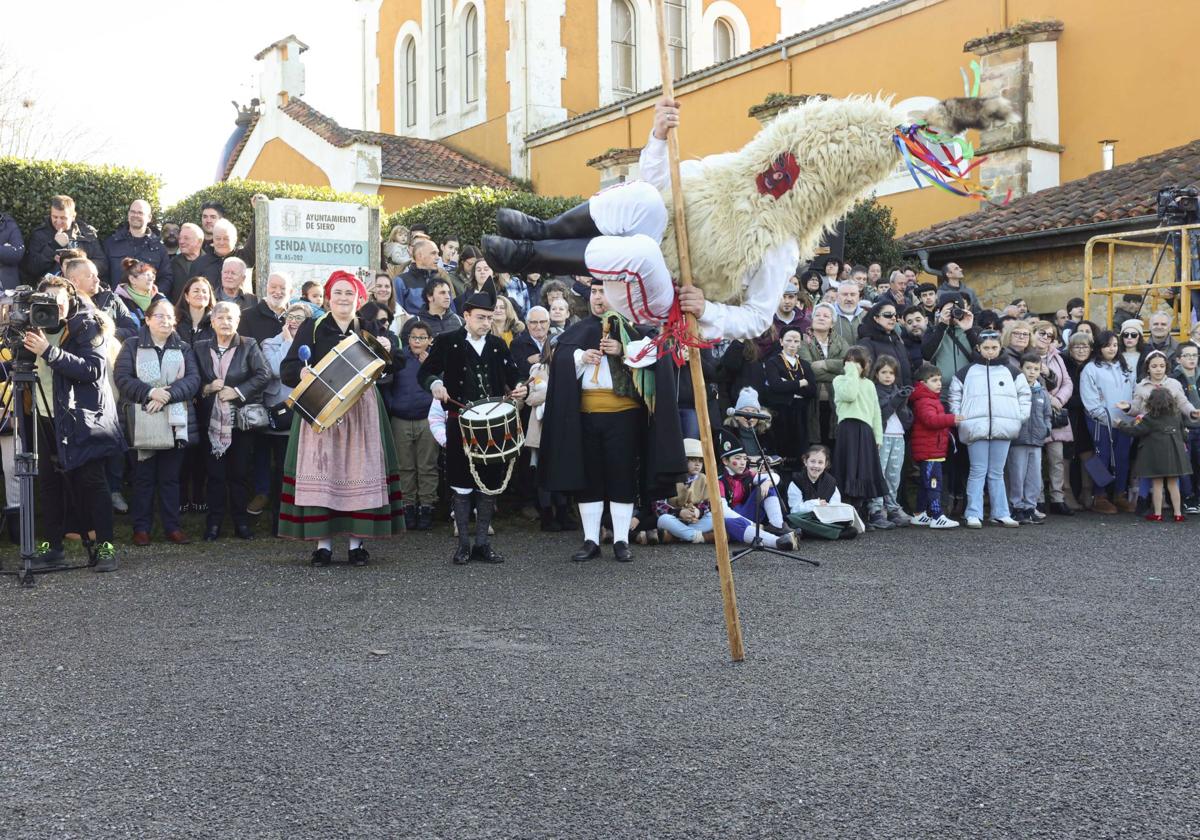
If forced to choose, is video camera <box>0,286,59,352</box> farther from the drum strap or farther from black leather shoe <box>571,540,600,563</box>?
black leather shoe <box>571,540,600,563</box>

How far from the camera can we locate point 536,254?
4945mm

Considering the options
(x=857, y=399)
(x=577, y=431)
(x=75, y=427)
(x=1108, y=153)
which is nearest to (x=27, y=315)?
(x=75, y=427)

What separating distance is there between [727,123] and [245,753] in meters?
21.3

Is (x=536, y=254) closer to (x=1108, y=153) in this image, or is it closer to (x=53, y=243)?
(x=53, y=243)

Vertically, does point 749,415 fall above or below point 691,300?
below

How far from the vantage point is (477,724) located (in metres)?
4.22

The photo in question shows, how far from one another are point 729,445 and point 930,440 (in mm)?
2081

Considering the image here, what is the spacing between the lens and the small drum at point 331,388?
23.9ft

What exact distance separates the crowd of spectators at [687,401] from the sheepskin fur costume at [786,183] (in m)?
3.21

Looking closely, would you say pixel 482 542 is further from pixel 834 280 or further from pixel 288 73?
pixel 288 73

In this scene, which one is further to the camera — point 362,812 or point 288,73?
point 288,73

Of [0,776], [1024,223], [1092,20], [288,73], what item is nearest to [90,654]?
[0,776]

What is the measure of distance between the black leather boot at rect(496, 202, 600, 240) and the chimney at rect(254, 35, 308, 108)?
26.5 meters

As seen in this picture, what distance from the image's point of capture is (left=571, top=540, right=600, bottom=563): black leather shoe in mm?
7949
